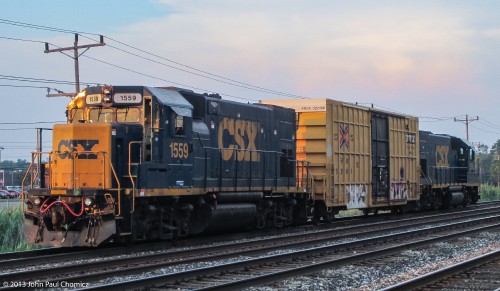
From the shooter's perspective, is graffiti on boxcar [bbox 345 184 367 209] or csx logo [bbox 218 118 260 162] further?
graffiti on boxcar [bbox 345 184 367 209]

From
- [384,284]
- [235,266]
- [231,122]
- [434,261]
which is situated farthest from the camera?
[231,122]

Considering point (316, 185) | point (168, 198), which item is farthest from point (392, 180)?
point (168, 198)

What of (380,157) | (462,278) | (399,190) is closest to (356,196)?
(380,157)

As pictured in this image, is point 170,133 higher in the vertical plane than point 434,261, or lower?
higher

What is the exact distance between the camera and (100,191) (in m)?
14.2

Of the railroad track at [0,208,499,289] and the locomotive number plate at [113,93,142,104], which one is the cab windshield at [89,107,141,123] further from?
the railroad track at [0,208,499,289]

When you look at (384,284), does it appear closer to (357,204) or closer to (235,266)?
(235,266)

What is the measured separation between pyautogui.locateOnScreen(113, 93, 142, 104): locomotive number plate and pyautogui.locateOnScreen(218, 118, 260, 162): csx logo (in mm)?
3425

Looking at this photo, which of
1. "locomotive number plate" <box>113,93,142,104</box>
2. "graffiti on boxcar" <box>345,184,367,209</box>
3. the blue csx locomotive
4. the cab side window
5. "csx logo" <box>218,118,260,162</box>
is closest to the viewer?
the blue csx locomotive

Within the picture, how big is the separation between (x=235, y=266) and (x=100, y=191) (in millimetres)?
3829

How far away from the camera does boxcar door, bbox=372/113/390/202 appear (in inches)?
1022

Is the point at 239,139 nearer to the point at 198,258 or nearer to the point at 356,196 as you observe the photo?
the point at 198,258

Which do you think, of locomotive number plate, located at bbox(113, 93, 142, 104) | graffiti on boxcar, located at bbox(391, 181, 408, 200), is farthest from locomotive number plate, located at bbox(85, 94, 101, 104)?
graffiti on boxcar, located at bbox(391, 181, 408, 200)

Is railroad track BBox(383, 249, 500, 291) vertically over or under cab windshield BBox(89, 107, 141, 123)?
under
